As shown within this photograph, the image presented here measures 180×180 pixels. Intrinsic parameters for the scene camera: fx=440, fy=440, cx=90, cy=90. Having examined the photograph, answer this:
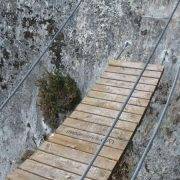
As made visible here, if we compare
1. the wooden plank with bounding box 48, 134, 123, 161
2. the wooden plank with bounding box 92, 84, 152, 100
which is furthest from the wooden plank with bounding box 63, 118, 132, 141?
the wooden plank with bounding box 92, 84, 152, 100

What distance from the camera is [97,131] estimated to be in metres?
5.09

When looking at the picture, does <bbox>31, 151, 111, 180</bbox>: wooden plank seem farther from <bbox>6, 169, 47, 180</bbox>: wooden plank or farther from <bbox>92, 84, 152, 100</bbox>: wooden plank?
<bbox>92, 84, 152, 100</bbox>: wooden plank

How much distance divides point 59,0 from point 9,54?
1158 mm

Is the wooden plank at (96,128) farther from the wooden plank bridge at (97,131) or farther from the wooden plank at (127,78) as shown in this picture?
the wooden plank at (127,78)

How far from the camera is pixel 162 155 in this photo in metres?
5.39

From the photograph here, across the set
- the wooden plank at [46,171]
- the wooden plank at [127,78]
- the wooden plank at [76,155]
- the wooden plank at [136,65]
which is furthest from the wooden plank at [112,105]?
the wooden plank at [46,171]

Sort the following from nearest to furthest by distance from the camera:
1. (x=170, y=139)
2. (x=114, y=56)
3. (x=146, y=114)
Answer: (x=170, y=139), (x=146, y=114), (x=114, y=56)

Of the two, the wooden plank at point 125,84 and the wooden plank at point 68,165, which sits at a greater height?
the wooden plank at point 125,84

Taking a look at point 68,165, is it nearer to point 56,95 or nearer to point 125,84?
point 125,84

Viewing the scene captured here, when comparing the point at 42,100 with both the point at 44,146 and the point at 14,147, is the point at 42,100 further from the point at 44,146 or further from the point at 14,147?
the point at 44,146

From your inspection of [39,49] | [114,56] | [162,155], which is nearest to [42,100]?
[39,49]

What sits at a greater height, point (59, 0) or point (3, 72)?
point (59, 0)

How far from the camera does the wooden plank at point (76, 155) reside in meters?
4.63

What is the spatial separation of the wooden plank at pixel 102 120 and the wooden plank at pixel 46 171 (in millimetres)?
847
